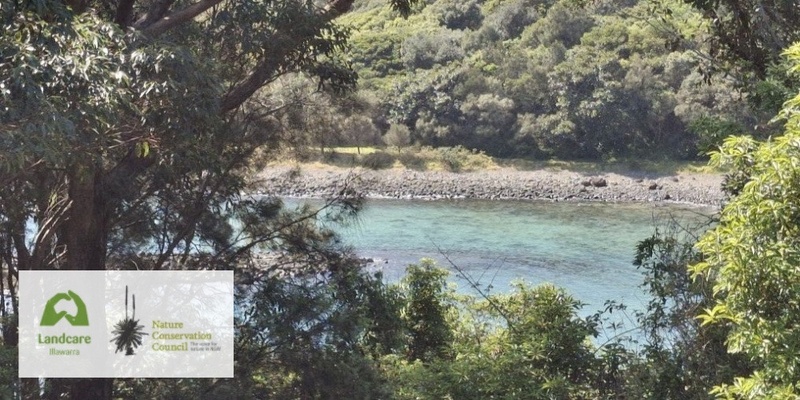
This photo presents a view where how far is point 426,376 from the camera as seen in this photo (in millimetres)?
6863

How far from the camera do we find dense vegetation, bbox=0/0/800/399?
379 cm

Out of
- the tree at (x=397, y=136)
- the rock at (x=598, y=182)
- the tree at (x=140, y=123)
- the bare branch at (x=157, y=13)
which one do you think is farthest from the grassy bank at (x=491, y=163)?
the bare branch at (x=157, y=13)

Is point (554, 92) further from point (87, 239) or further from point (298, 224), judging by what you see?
point (87, 239)

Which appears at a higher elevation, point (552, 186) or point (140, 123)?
point (140, 123)

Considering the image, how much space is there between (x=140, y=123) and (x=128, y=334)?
1.96 m

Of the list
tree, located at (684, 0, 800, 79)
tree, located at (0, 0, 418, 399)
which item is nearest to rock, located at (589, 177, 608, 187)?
tree, located at (684, 0, 800, 79)

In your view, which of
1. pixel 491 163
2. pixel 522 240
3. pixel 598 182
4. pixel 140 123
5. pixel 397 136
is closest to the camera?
pixel 140 123

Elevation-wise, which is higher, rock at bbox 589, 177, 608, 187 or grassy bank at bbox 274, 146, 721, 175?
grassy bank at bbox 274, 146, 721, 175

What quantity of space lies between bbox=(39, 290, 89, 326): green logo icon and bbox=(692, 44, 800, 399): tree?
4.38 meters

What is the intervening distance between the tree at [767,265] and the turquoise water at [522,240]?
9.71 m

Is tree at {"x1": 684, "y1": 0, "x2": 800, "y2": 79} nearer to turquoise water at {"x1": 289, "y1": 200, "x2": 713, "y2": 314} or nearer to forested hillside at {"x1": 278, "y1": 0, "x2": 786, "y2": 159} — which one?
turquoise water at {"x1": 289, "y1": 200, "x2": 713, "y2": 314}

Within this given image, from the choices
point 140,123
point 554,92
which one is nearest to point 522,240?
point 554,92

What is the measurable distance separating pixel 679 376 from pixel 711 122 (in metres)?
1.57

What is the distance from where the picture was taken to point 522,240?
23062 mm
